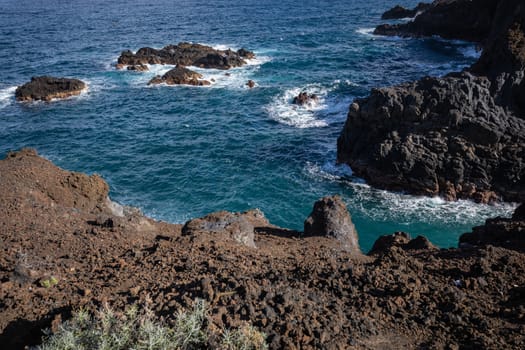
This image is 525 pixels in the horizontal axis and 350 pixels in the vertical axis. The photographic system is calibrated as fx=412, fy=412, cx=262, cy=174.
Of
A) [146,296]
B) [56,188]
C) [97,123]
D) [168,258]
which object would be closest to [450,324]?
[146,296]

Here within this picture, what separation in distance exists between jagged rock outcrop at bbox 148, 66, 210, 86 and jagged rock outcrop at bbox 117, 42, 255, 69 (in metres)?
5.86

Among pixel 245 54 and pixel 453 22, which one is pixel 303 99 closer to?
pixel 245 54

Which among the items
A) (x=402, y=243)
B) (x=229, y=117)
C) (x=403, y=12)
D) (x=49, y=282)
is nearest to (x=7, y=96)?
(x=229, y=117)

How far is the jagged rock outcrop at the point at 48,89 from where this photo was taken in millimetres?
49688

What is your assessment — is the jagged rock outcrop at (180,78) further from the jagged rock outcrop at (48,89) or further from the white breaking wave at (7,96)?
the white breaking wave at (7,96)

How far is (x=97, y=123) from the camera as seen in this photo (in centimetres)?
4341

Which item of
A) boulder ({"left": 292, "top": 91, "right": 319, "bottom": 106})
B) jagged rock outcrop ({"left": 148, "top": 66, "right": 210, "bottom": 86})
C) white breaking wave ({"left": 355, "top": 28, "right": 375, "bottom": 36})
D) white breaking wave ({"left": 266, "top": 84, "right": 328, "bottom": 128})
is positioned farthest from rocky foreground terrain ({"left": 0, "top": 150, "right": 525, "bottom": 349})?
white breaking wave ({"left": 355, "top": 28, "right": 375, "bottom": 36})

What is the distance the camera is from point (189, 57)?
61688 millimetres

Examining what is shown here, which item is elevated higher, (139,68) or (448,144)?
(448,144)

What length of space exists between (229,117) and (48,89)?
24247mm

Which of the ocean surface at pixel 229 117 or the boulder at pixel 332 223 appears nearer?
the boulder at pixel 332 223

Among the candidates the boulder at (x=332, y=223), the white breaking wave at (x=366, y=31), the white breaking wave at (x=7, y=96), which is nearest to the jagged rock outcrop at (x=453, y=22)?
the white breaking wave at (x=366, y=31)

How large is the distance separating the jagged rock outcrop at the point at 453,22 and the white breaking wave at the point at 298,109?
3402cm

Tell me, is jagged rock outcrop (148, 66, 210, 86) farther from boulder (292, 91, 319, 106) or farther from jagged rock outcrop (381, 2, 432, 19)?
jagged rock outcrop (381, 2, 432, 19)
